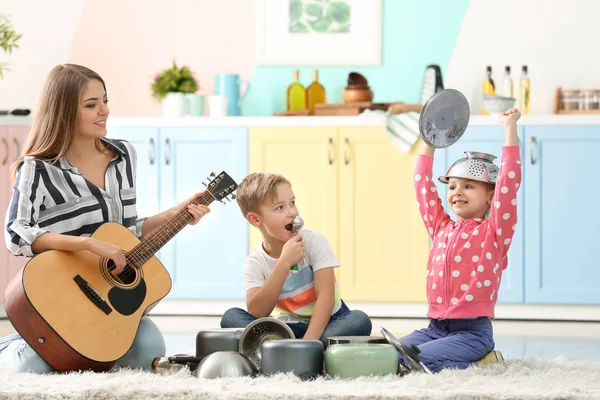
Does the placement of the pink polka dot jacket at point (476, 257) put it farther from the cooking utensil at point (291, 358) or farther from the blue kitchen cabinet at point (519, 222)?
the blue kitchen cabinet at point (519, 222)

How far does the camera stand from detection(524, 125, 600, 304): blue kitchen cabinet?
4.34m

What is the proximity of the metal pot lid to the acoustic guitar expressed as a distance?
828 mm

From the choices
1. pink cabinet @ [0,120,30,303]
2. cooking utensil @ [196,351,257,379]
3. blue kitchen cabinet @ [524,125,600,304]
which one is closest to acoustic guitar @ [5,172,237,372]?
cooking utensil @ [196,351,257,379]

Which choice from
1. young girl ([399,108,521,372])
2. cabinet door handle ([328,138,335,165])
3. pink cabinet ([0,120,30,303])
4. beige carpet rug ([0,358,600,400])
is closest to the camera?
beige carpet rug ([0,358,600,400])

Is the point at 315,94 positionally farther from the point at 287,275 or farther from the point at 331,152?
the point at 287,275

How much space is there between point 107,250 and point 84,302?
146mm

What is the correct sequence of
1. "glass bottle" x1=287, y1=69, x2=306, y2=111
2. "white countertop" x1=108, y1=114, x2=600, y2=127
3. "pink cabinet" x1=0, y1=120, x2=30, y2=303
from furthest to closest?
"glass bottle" x1=287, y1=69, x2=306, y2=111, "pink cabinet" x1=0, y1=120, x2=30, y2=303, "white countertop" x1=108, y1=114, x2=600, y2=127

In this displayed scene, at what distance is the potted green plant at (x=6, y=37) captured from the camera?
4.43 meters

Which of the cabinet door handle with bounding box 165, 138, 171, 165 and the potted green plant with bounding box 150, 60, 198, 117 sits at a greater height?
the potted green plant with bounding box 150, 60, 198, 117

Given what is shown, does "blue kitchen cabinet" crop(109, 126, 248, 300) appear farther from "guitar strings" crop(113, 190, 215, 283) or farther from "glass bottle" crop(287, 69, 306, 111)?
"guitar strings" crop(113, 190, 215, 283)

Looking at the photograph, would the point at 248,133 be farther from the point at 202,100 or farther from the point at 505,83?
the point at 505,83

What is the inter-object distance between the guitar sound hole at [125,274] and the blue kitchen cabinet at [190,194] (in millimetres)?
1946

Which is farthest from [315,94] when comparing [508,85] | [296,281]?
[296,281]

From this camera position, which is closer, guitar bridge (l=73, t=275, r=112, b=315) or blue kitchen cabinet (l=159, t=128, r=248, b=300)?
guitar bridge (l=73, t=275, r=112, b=315)
